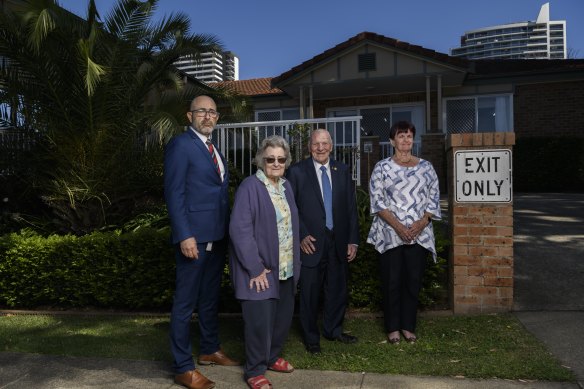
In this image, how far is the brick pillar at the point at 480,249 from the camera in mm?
5043

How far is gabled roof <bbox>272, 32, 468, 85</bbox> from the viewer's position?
13.8 m

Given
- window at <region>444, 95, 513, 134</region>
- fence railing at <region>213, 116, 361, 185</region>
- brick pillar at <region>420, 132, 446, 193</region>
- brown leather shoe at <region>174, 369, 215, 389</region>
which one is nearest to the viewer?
brown leather shoe at <region>174, 369, 215, 389</region>

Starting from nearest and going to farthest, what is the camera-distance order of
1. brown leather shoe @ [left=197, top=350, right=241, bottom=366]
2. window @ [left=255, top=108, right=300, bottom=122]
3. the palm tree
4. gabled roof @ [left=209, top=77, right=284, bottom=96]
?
brown leather shoe @ [left=197, top=350, right=241, bottom=366] < the palm tree < window @ [left=255, top=108, right=300, bottom=122] < gabled roof @ [left=209, top=77, right=284, bottom=96]

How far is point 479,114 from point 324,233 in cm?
1298

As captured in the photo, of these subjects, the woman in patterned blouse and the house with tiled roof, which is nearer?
the woman in patterned blouse

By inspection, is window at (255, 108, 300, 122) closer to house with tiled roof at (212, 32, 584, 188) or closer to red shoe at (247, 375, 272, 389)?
house with tiled roof at (212, 32, 584, 188)

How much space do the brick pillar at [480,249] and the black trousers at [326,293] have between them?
131 cm

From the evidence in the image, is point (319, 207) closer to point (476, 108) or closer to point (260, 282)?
point (260, 282)

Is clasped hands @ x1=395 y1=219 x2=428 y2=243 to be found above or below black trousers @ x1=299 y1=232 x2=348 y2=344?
above

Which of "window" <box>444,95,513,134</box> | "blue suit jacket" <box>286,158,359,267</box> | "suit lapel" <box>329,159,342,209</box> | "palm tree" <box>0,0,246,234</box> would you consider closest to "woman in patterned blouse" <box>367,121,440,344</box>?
"blue suit jacket" <box>286,158,359,267</box>

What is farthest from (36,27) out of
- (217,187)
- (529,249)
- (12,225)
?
(529,249)

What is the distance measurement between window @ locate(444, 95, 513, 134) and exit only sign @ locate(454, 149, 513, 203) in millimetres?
11333

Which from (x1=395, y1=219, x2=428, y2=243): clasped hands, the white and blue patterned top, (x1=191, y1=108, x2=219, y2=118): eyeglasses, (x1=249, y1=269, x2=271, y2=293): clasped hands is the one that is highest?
(x1=191, y1=108, x2=219, y2=118): eyeglasses

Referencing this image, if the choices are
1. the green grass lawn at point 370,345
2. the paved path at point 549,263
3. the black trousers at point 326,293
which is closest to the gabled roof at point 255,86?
the paved path at point 549,263
